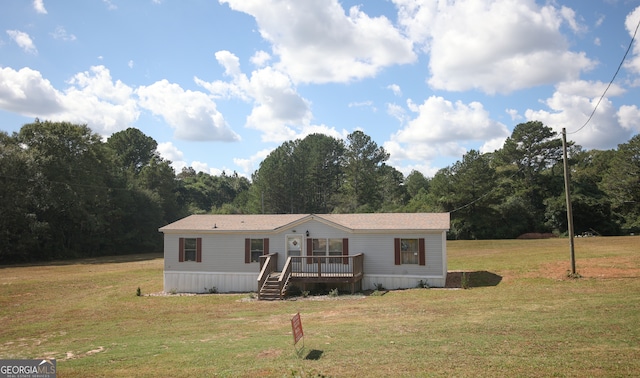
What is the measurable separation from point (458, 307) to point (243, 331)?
25.3ft

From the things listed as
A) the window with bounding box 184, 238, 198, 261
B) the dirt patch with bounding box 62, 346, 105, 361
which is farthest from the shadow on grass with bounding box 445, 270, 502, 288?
the dirt patch with bounding box 62, 346, 105, 361

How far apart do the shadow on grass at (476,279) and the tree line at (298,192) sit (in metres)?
27.7

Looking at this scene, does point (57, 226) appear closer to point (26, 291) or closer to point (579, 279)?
point (26, 291)

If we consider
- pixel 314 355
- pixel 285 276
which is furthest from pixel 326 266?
pixel 314 355

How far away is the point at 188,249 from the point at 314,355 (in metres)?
17.2

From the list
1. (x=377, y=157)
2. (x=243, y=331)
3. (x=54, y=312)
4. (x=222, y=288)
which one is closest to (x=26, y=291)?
(x=54, y=312)

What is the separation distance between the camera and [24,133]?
48188 mm

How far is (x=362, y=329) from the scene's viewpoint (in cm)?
1355

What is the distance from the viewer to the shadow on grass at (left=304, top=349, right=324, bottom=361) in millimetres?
10304

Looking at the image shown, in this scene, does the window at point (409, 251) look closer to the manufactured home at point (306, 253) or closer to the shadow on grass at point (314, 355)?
the manufactured home at point (306, 253)

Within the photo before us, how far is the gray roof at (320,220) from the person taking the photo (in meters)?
23.9

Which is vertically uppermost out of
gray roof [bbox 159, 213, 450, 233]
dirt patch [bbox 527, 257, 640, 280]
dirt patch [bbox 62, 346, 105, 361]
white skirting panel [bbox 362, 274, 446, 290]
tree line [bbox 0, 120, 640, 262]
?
tree line [bbox 0, 120, 640, 262]

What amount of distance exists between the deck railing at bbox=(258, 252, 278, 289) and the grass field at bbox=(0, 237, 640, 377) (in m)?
1.23

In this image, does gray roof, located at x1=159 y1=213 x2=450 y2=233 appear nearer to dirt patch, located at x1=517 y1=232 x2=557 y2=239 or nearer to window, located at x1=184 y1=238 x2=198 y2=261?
window, located at x1=184 y1=238 x2=198 y2=261
